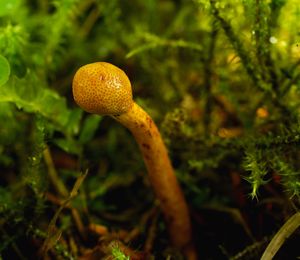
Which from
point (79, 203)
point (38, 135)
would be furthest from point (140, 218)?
point (38, 135)

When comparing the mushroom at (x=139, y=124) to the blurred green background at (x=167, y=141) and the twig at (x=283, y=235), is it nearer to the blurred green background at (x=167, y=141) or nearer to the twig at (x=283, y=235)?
the blurred green background at (x=167, y=141)

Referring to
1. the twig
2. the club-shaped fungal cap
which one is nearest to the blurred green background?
the twig

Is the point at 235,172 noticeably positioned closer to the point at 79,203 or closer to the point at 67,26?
the point at 79,203

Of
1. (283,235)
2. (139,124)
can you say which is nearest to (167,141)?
(139,124)

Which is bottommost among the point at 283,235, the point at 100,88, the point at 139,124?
the point at 283,235

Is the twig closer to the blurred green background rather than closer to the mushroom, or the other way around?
the blurred green background

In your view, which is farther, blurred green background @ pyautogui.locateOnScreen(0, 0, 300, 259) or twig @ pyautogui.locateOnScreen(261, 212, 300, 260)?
blurred green background @ pyautogui.locateOnScreen(0, 0, 300, 259)

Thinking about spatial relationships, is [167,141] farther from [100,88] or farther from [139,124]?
[100,88]
